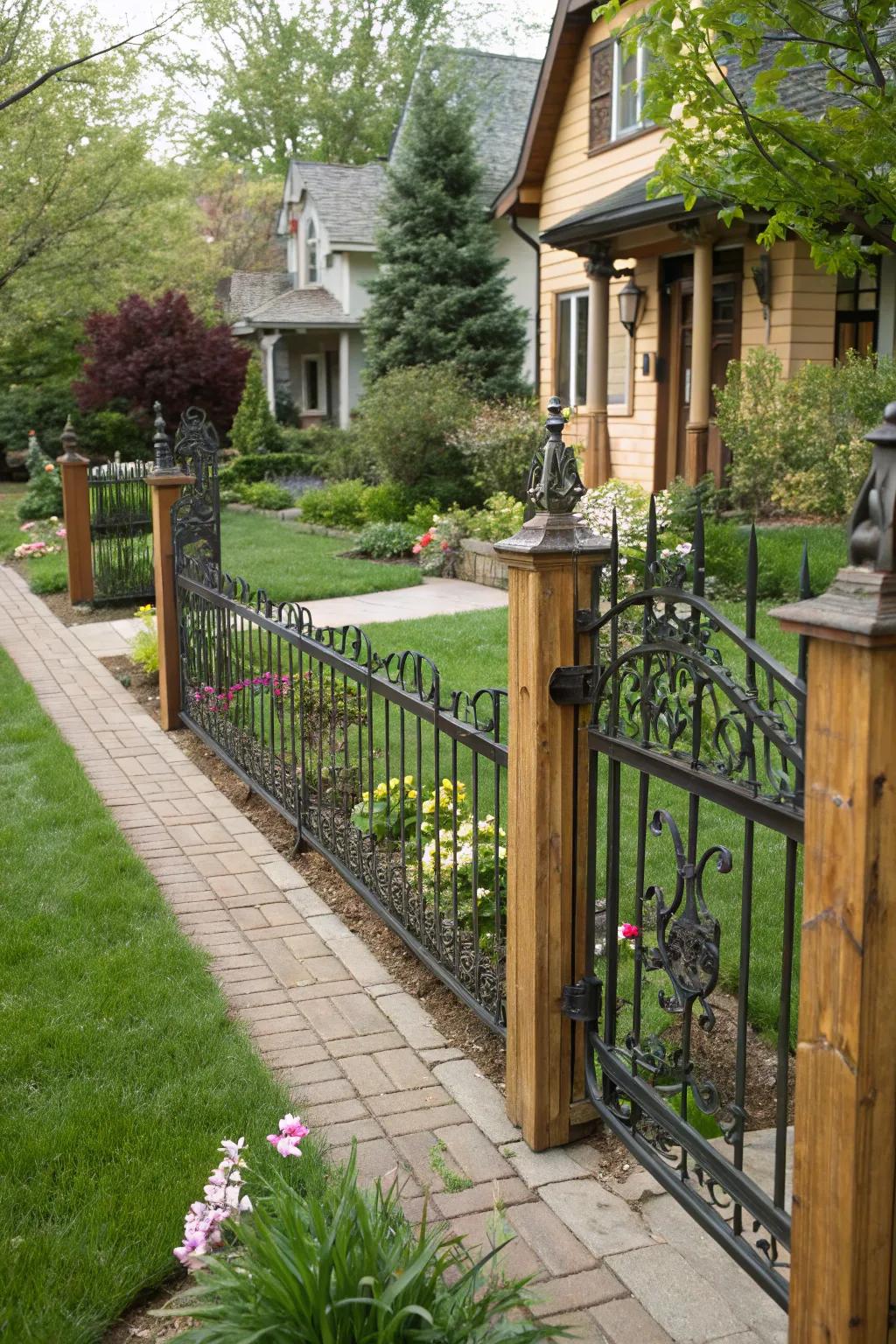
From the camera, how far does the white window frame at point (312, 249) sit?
32.5m

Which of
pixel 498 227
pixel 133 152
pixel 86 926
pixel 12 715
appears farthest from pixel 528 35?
pixel 86 926

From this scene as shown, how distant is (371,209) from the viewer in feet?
103

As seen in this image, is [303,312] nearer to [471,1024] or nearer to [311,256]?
[311,256]

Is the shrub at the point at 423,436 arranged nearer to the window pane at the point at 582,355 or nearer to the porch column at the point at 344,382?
the window pane at the point at 582,355

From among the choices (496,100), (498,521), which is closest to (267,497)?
(498,521)

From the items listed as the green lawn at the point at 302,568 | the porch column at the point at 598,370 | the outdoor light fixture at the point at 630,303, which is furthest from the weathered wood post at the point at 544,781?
the outdoor light fixture at the point at 630,303

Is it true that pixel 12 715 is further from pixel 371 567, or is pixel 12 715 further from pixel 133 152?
pixel 133 152

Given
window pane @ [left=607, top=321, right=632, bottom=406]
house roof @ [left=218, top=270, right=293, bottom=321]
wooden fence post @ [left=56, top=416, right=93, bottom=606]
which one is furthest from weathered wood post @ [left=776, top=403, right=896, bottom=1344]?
house roof @ [left=218, top=270, right=293, bottom=321]

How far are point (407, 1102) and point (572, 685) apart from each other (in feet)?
4.28

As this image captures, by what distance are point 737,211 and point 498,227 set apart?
22.1 m

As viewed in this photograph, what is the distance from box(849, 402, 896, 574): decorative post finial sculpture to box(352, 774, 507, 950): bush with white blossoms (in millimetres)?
1956

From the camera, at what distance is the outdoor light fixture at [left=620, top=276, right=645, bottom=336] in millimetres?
15633

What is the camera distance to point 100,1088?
350 centimetres

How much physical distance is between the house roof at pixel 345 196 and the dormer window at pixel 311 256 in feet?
3.31
